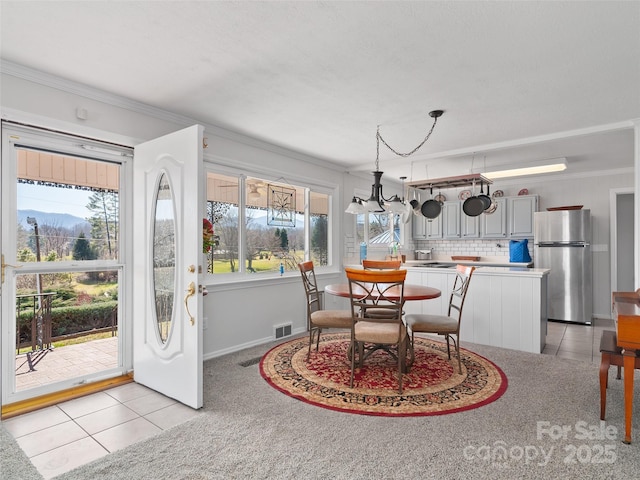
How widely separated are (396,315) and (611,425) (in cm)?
154

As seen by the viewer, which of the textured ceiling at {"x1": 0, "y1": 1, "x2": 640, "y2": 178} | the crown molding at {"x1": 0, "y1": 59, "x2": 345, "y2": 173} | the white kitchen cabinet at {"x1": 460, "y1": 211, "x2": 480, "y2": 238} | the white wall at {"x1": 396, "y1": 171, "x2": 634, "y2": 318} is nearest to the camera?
the textured ceiling at {"x1": 0, "y1": 1, "x2": 640, "y2": 178}

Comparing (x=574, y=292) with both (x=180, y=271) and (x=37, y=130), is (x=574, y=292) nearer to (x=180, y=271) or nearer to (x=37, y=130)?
(x=180, y=271)

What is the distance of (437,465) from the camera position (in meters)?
1.94

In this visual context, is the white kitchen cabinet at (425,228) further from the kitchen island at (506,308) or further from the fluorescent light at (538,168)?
the kitchen island at (506,308)

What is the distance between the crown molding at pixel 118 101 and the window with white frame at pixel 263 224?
0.42m

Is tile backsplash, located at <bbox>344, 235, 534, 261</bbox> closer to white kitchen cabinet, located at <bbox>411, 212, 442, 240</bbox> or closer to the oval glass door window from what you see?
white kitchen cabinet, located at <bbox>411, 212, 442, 240</bbox>

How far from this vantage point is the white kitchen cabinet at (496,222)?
255 inches

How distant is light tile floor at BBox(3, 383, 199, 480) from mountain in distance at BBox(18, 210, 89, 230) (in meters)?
1.40

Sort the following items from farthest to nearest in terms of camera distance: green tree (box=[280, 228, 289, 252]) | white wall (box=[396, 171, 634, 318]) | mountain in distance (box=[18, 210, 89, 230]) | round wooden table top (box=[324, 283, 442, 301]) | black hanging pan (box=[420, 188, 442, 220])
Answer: white wall (box=[396, 171, 634, 318]) < green tree (box=[280, 228, 289, 252]) < black hanging pan (box=[420, 188, 442, 220]) < round wooden table top (box=[324, 283, 442, 301]) < mountain in distance (box=[18, 210, 89, 230])

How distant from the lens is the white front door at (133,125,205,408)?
2.62 m

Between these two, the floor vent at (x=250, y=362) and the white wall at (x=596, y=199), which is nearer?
the floor vent at (x=250, y=362)

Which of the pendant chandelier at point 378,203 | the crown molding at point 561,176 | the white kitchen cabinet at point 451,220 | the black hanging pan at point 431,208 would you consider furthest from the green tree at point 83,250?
the crown molding at point 561,176

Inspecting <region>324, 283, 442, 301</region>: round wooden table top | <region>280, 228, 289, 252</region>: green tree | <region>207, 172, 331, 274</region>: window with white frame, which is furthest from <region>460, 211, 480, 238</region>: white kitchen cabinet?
<region>280, 228, 289, 252</region>: green tree

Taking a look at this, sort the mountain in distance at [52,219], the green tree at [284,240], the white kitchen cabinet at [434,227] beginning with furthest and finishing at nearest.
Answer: the white kitchen cabinet at [434,227] < the green tree at [284,240] < the mountain in distance at [52,219]
